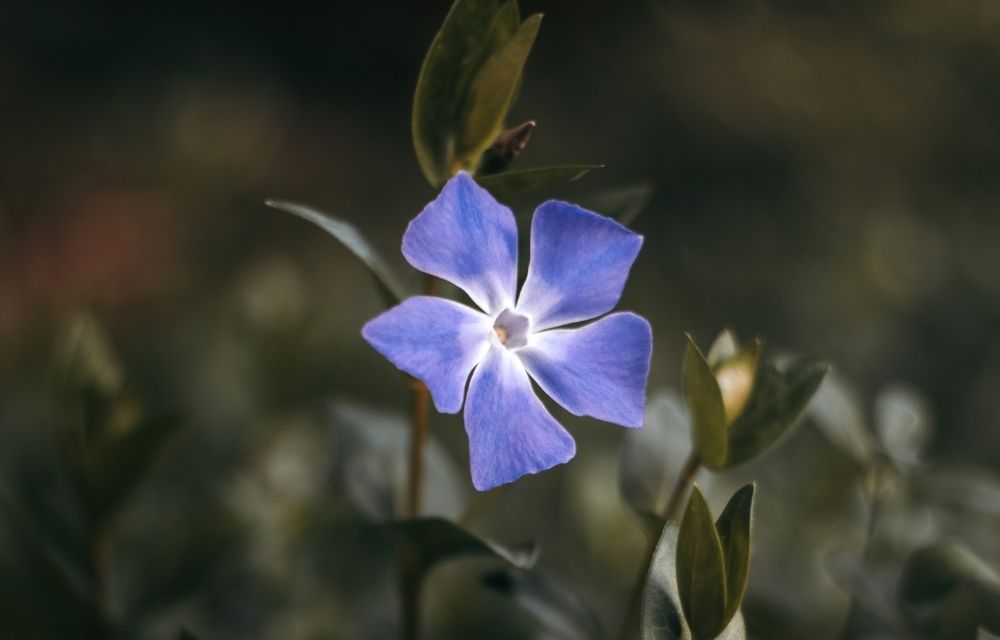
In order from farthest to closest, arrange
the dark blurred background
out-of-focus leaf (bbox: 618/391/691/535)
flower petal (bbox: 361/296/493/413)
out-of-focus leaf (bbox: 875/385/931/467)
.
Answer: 1. the dark blurred background
2. out-of-focus leaf (bbox: 875/385/931/467)
3. out-of-focus leaf (bbox: 618/391/691/535)
4. flower petal (bbox: 361/296/493/413)

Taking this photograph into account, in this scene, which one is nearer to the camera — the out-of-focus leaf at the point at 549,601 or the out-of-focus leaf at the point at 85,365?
the out-of-focus leaf at the point at 549,601

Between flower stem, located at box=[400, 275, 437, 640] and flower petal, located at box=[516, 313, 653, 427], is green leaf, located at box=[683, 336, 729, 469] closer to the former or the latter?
flower petal, located at box=[516, 313, 653, 427]

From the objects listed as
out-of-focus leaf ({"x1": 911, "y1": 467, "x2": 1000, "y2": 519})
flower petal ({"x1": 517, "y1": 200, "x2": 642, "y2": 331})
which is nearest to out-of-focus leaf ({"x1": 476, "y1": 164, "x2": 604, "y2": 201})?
flower petal ({"x1": 517, "y1": 200, "x2": 642, "y2": 331})

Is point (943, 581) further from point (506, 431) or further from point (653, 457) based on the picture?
point (506, 431)

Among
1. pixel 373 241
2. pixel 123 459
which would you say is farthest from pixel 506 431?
pixel 373 241

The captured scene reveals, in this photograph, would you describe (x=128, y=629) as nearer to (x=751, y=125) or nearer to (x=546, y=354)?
(x=546, y=354)

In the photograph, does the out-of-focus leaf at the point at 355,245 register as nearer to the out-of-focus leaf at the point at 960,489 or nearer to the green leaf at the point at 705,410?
the green leaf at the point at 705,410

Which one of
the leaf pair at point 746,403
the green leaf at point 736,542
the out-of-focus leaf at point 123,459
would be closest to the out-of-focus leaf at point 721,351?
the leaf pair at point 746,403
